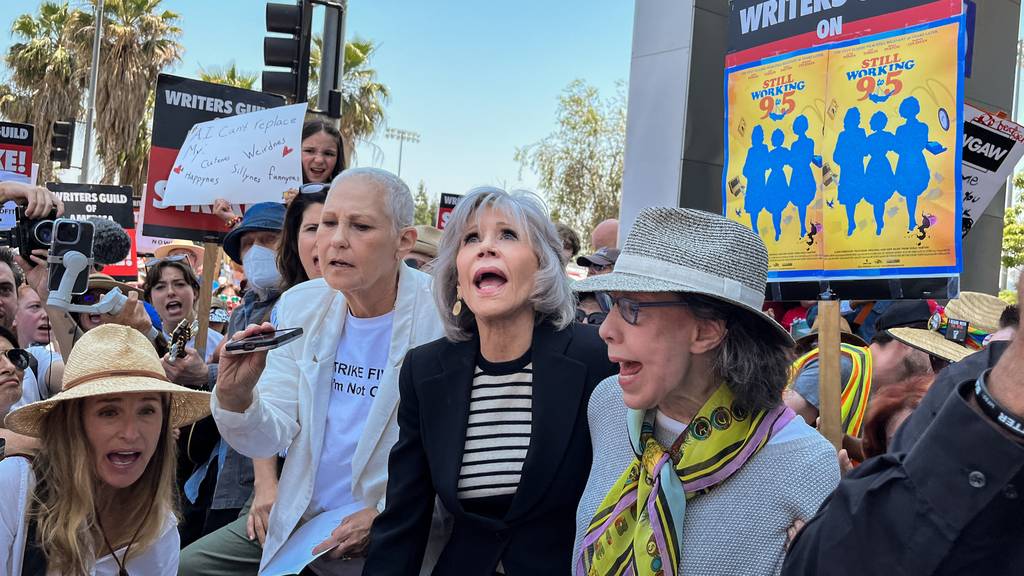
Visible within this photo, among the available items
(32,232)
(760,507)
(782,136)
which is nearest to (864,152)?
(782,136)

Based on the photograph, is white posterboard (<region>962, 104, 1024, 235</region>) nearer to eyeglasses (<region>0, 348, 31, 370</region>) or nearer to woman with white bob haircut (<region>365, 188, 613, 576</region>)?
woman with white bob haircut (<region>365, 188, 613, 576</region>)

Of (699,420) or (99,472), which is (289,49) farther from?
(699,420)

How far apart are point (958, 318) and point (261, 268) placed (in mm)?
3238

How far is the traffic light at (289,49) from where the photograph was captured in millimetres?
8430

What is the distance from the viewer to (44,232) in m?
4.01

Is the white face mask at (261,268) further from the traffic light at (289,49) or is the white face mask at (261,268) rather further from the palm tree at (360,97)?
the palm tree at (360,97)

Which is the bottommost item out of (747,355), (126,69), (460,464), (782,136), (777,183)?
(460,464)

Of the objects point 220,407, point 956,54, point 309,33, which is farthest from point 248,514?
point 309,33

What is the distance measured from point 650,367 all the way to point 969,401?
124 centimetres

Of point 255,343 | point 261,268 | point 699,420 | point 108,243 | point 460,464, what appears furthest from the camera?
point 261,268

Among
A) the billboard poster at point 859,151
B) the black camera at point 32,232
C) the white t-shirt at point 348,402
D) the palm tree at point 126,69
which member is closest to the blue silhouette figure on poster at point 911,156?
the billboard poster at point 859,151

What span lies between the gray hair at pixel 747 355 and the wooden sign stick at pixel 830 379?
2.26 feet

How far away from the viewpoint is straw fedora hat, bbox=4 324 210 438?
3.23 metres

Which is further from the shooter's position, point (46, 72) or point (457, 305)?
point (46, 72)
